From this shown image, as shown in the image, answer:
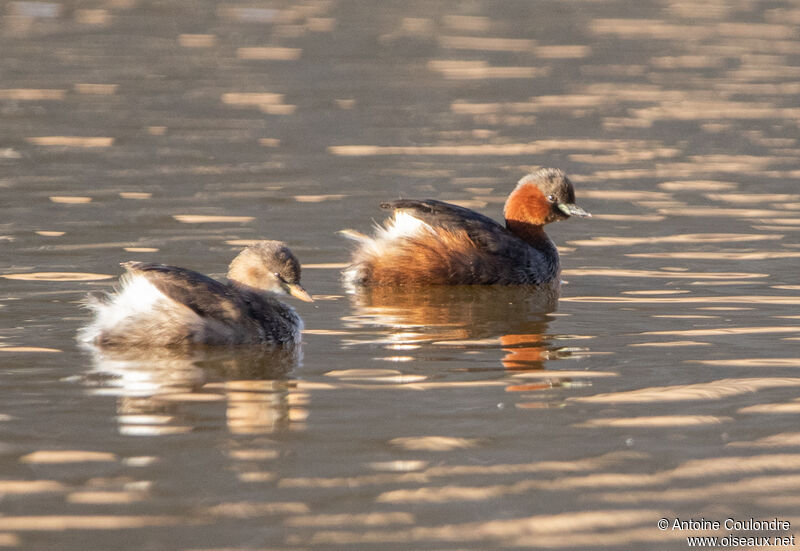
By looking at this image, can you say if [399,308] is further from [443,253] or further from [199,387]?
[199,387]

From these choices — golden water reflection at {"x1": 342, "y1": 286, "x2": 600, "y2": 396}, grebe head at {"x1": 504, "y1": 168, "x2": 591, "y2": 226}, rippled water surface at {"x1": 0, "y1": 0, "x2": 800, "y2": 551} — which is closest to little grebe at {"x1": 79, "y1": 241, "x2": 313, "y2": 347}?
rippled water surface at {"x1": 0, "y1": 0, "x2": 800, "y2": 551}

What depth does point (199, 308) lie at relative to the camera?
8492 mm

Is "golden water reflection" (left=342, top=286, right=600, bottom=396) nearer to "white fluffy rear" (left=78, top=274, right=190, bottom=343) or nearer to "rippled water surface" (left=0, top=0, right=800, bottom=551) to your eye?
"rippled water surface" (left=0, top=0, right=800, bottom=551)

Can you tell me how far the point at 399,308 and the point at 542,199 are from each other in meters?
1.97

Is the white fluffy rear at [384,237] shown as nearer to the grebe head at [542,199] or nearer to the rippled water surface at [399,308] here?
the rippled water surface at [399,308]

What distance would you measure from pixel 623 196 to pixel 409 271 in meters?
4.00

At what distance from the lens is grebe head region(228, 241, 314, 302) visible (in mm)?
8781

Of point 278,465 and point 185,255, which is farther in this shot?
point 185,255

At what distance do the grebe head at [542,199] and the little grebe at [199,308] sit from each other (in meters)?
3.26

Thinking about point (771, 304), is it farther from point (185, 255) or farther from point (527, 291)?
point (185, 255)

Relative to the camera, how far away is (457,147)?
54.4ft

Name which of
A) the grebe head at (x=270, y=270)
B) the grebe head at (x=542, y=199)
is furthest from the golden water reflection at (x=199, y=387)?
the grebe head at (x=542, y=199)

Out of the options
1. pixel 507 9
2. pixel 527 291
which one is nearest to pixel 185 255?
pixel 527 291

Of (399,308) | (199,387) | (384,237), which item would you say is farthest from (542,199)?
(199,387)
